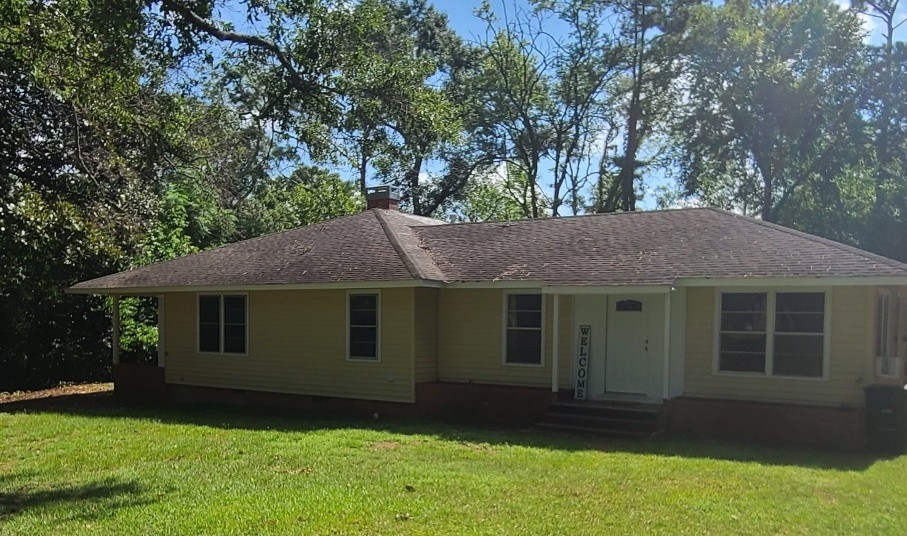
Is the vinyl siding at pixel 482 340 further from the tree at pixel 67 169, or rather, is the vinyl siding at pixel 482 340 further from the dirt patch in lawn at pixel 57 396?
the dirt patch in lawn at pixel 57 396

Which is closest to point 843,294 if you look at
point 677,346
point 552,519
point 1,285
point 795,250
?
point 795,250

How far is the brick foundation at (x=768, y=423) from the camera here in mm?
11156

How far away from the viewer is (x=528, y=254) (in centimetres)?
1531

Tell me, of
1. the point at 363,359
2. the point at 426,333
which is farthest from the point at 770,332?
the point at 363,359

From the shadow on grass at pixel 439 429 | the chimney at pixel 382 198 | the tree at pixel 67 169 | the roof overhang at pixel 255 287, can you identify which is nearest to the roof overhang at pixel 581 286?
the roof overhang at pixel 255 287

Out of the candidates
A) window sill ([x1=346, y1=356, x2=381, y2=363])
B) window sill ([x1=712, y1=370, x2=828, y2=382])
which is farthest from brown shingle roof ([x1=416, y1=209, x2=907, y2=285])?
window sill ([x1=346, y1=356, x2=381, y2=363])

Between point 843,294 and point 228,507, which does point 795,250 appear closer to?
point 843,294

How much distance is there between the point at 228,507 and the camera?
7.40 meters

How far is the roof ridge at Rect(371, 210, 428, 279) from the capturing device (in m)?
13.9

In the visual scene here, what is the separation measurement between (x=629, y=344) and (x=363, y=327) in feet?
16.4

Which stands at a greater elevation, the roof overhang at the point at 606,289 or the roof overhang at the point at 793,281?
the roof overhang at the point at 793,281

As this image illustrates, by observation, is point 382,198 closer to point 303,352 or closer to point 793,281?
point 303,352

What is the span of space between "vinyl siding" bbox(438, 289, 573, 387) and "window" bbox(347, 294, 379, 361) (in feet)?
4.16

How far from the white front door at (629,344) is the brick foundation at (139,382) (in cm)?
1014
